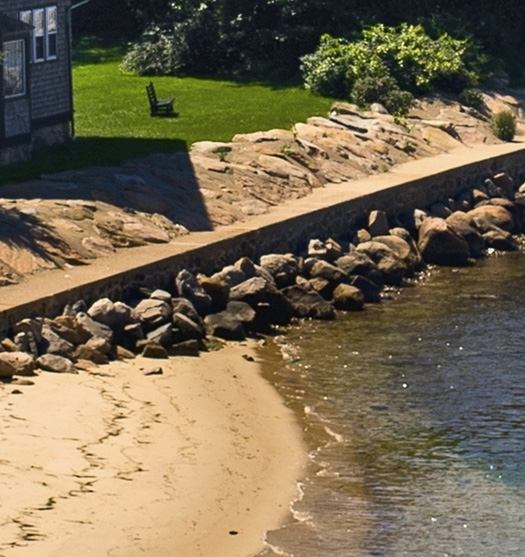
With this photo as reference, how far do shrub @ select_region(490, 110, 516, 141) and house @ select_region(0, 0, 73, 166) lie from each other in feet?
39.1

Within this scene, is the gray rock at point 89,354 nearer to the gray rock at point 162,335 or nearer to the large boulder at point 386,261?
the gray rock at point 162,335

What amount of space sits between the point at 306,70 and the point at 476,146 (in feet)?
22.0

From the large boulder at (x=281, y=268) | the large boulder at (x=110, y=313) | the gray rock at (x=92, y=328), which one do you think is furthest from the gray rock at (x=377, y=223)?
the gray rock at (x=92, y=328)

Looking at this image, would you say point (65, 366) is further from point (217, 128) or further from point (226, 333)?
point (217, 128)

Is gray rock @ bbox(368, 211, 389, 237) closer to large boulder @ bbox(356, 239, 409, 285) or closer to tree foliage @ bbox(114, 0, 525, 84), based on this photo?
large boulder @ bbox(356, 239, 409, 285)

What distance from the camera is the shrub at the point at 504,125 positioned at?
45.2 metres

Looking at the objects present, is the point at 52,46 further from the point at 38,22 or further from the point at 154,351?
the point at 154,351

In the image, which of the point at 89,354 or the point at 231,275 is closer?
the point at 89,354

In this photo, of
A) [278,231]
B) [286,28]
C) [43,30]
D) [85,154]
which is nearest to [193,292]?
[278,231]

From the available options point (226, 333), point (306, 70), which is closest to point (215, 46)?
point (306, 70)

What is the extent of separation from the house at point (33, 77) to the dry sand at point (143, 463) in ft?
45.4

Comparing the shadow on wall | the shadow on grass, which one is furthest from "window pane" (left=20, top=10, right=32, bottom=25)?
the shadow on wall

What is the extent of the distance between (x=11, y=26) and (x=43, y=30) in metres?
2.86

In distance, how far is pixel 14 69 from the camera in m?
38.4
